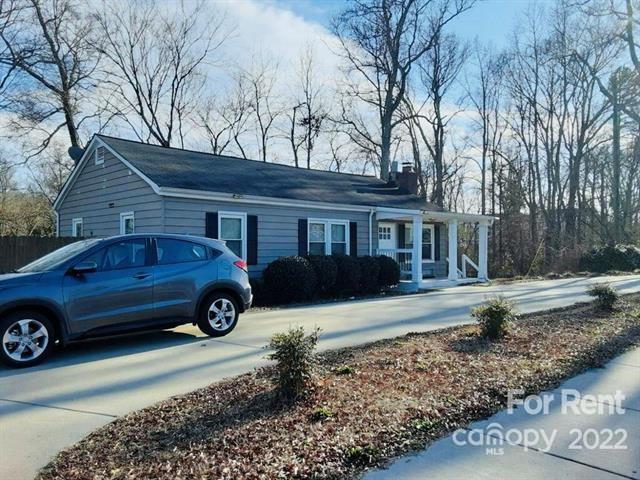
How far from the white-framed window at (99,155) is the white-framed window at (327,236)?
666 centimetres

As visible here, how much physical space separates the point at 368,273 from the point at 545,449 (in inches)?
464

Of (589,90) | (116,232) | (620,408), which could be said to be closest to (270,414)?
(620,408)

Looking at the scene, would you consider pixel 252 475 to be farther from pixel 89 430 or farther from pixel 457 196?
pixel 457 196

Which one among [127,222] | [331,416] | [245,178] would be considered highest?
[245,178]

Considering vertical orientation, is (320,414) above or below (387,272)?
below

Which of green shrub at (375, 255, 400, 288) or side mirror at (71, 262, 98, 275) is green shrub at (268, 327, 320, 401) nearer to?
side mirror at (71, 262, 98, 275)

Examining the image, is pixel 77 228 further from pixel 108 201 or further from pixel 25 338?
pixel 25 338

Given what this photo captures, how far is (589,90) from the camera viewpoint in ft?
112

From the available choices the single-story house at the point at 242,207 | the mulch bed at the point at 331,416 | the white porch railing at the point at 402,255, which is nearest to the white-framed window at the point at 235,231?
the single-story house at the point at 242,207

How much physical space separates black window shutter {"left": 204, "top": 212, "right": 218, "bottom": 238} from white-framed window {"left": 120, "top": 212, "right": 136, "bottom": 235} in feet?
7.05

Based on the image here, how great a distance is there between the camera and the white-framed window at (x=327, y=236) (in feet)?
51.8

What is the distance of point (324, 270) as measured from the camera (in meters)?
13.9

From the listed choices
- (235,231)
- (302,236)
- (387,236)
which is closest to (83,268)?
(235,231)

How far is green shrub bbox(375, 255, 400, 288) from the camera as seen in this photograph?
16156mm
